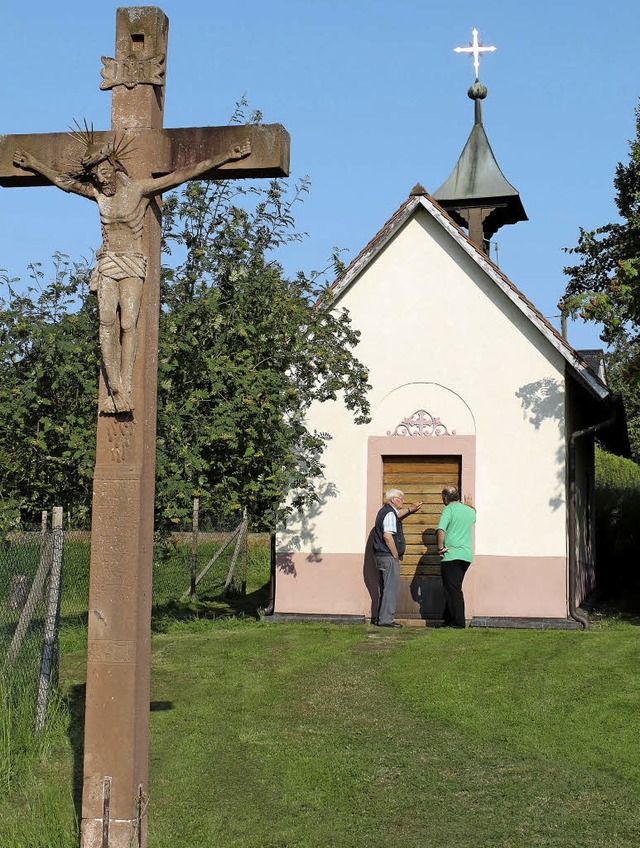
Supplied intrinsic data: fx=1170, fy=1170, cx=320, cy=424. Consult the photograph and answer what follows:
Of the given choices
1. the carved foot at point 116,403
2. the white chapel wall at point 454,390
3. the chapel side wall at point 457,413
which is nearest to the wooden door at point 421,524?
the chapel side wall at point 457,413

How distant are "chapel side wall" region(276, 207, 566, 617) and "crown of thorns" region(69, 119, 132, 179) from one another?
10095mm

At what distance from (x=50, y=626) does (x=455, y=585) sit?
23.2 ft

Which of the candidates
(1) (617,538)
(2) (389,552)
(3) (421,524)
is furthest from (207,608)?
(1) (617,538)

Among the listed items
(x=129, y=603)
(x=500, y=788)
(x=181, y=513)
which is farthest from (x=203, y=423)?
(x=129, y=603)

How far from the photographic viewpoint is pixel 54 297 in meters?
10.7

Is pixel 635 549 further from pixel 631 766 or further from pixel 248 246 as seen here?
pixel 631 766

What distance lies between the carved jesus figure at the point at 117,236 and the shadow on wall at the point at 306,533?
10.1 m

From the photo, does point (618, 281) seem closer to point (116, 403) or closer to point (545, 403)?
point (545, 403)

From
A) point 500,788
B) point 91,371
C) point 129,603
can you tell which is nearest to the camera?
point 129,603

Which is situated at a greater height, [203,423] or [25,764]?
[203,423]

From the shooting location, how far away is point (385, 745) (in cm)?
864

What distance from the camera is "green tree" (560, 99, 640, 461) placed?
1438cm

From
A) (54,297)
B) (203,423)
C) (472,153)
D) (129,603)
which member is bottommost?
(129,603)

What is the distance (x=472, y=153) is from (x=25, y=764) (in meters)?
15.3
